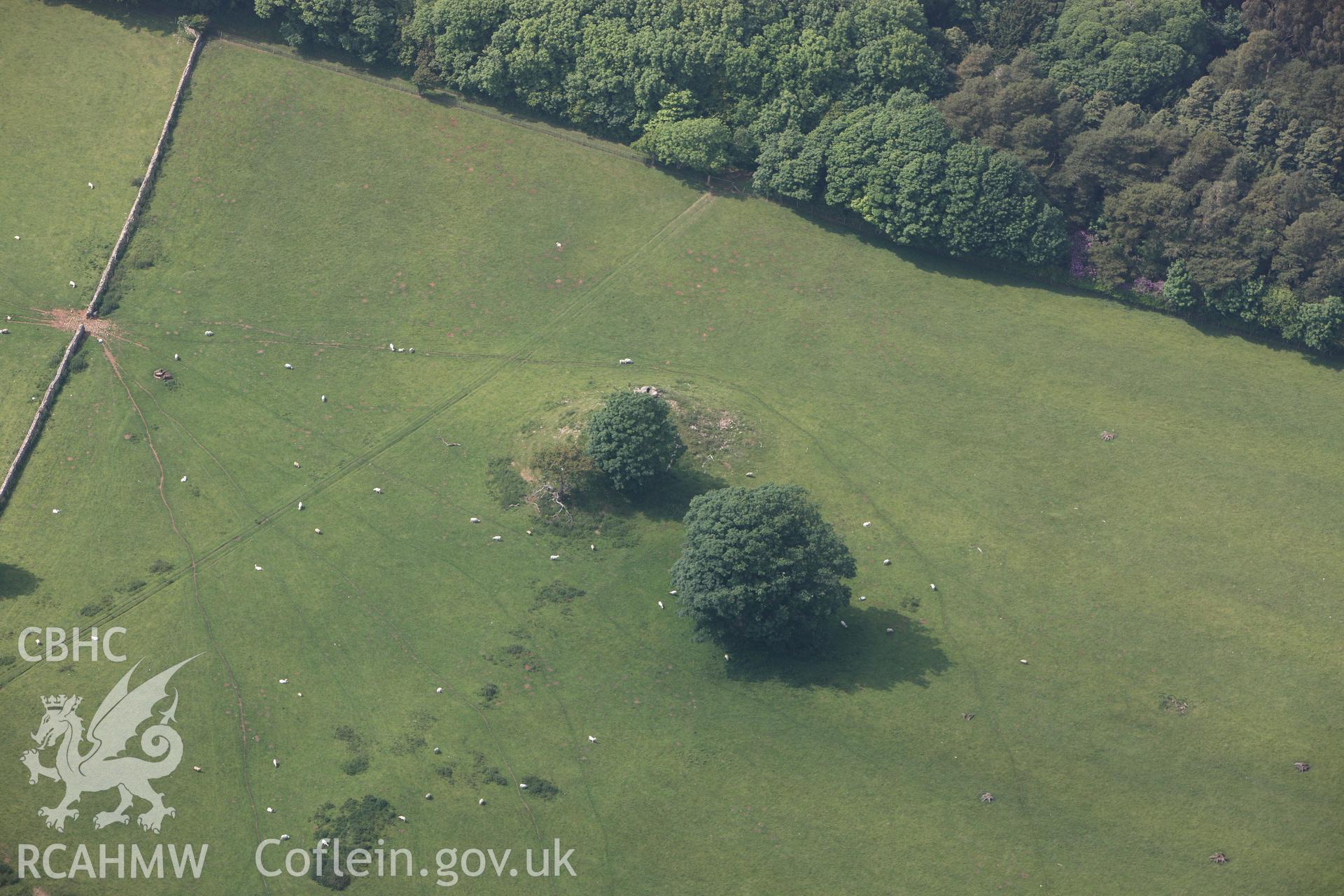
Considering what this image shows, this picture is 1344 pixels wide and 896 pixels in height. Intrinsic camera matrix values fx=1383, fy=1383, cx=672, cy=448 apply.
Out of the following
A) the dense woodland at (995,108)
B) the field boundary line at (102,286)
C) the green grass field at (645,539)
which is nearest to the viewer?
the green grass field at (645,539)

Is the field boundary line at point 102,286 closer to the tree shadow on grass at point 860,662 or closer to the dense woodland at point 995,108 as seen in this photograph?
the dense woodland at point 995,108

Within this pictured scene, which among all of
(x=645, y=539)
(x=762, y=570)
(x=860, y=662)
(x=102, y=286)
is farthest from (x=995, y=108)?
(x=102, y=286)

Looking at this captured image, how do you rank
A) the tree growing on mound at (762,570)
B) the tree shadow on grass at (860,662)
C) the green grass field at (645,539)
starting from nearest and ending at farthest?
1. the green grass field at (645,539)
2. the tree growing on mound at (762,570)
3. the tree shadow on grass at (860,662)

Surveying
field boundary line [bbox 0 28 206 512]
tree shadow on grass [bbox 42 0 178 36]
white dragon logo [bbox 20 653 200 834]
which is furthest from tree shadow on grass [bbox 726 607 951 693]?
tree shadow on grass [bbox 42 0 178 36]

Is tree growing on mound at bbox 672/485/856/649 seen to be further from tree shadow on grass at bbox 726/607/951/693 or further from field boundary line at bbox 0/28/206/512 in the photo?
field boundary line at bbox 0/28/206/512

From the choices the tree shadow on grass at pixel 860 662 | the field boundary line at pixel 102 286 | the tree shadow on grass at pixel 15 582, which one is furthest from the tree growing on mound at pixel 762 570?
the field boundary line at pixel 102 286

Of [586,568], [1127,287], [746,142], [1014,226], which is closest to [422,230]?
[746,142]

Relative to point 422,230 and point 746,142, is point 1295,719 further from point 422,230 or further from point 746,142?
point 422,230
